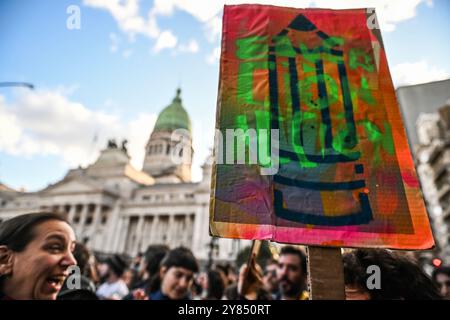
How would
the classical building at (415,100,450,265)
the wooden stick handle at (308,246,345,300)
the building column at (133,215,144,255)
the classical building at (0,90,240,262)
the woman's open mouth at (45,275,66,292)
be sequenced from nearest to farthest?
the wooden stick handle at (308,246,345,300) < the woman's open mouth at (45,275,66,292) < the classical building at (415,100,450,265) < the classical building at (0,90,240,262) < the building column at (133,215,144,255)

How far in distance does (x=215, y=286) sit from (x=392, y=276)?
11.8 ft

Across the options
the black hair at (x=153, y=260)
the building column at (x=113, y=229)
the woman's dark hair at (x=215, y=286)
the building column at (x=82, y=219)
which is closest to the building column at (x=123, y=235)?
the building column at (x=113, y=229)

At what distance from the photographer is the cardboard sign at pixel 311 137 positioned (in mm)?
2062

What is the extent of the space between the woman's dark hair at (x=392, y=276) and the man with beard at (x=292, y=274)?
5.50 feet

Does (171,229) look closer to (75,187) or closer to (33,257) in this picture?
(75,187)

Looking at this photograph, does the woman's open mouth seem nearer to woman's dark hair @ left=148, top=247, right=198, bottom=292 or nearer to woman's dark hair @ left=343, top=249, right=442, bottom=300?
woman's dark hair @ left=148, top=247, right=198, bottom=292

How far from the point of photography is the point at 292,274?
425 cm

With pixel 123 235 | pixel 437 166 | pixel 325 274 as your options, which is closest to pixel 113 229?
pixel 123 235

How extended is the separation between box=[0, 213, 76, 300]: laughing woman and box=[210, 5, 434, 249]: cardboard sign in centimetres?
131

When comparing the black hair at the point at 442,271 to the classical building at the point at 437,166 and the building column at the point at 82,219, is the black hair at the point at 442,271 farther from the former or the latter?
the building column at the point at 82,219

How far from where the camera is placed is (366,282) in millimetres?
2447

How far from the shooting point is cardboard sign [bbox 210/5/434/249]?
2062mm

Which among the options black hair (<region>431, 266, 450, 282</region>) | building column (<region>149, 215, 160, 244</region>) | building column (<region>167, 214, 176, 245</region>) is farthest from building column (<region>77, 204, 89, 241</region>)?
black hair (<region>431, 266, 450, 282</region>)
